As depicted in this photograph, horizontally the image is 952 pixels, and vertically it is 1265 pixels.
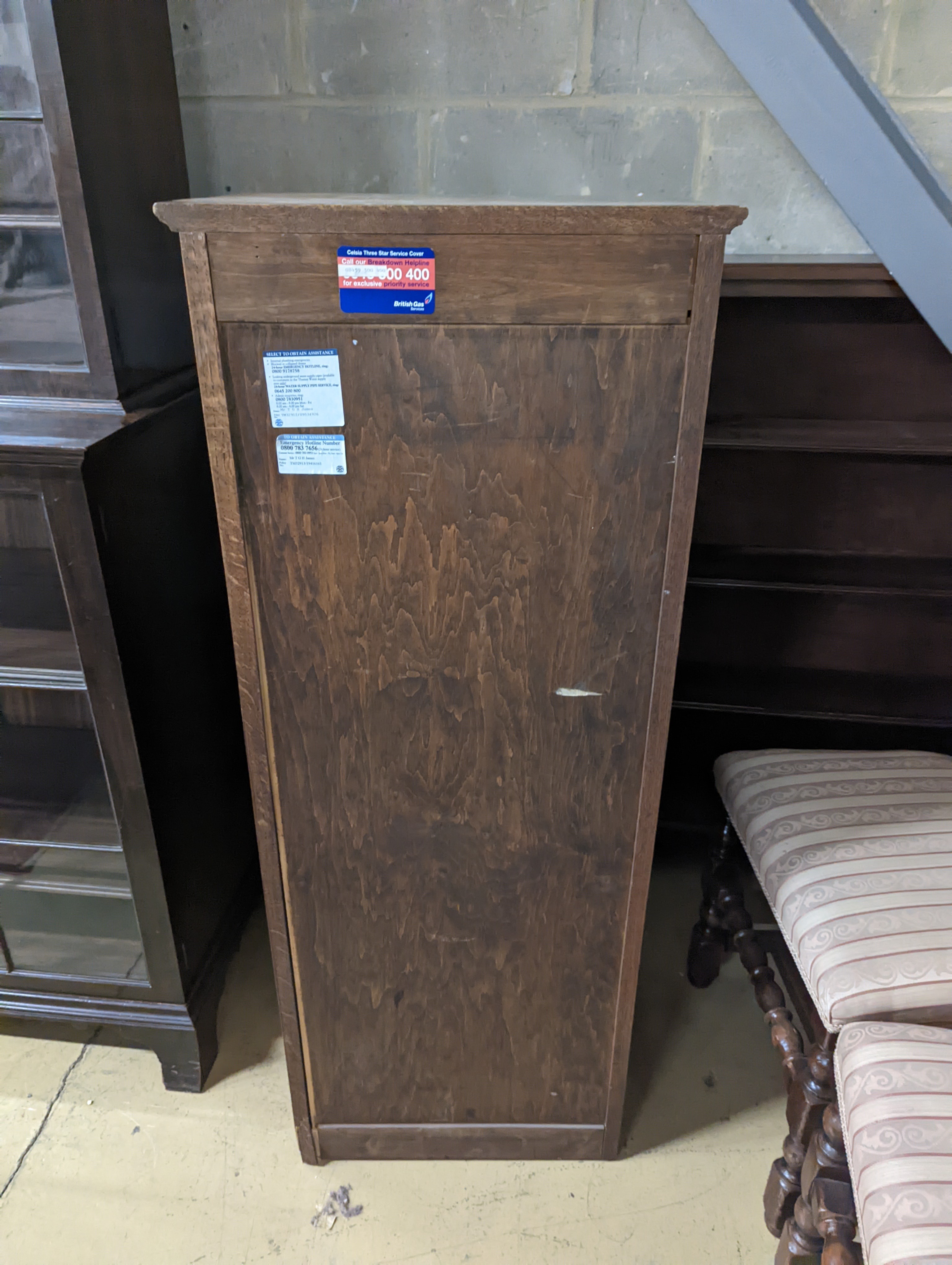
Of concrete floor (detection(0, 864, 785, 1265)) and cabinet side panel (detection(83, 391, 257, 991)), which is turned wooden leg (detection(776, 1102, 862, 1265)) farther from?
cabinet side panel (detection(83, 391, 257, 991))

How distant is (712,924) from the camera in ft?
4.95

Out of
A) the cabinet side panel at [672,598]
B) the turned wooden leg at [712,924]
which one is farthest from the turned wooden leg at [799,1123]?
the turned wooden leg at [712,924]

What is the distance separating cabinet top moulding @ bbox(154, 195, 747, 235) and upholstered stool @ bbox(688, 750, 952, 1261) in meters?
0.79

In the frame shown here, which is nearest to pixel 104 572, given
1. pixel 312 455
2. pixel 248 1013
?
pixel 312 455

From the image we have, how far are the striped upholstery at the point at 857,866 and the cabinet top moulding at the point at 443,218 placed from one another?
0.79 metres

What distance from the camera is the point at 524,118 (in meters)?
1.31

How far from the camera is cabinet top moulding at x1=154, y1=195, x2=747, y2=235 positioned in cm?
76

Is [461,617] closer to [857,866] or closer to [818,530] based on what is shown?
[857,866]

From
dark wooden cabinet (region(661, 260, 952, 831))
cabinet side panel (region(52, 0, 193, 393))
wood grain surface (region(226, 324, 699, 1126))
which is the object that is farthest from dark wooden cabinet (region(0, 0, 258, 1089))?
dark wooden cabinet (region(661, 260, 952, 831))

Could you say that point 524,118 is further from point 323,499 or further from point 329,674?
point 329,674

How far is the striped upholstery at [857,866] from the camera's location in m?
0.96

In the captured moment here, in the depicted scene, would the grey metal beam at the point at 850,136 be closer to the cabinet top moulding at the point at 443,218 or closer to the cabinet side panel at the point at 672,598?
the cabinet side panel at the point at 672,598

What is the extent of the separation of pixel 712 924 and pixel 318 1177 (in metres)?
0.77

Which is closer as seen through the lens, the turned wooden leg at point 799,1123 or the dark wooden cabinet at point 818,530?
the turned wooden leg at point 799,1123
